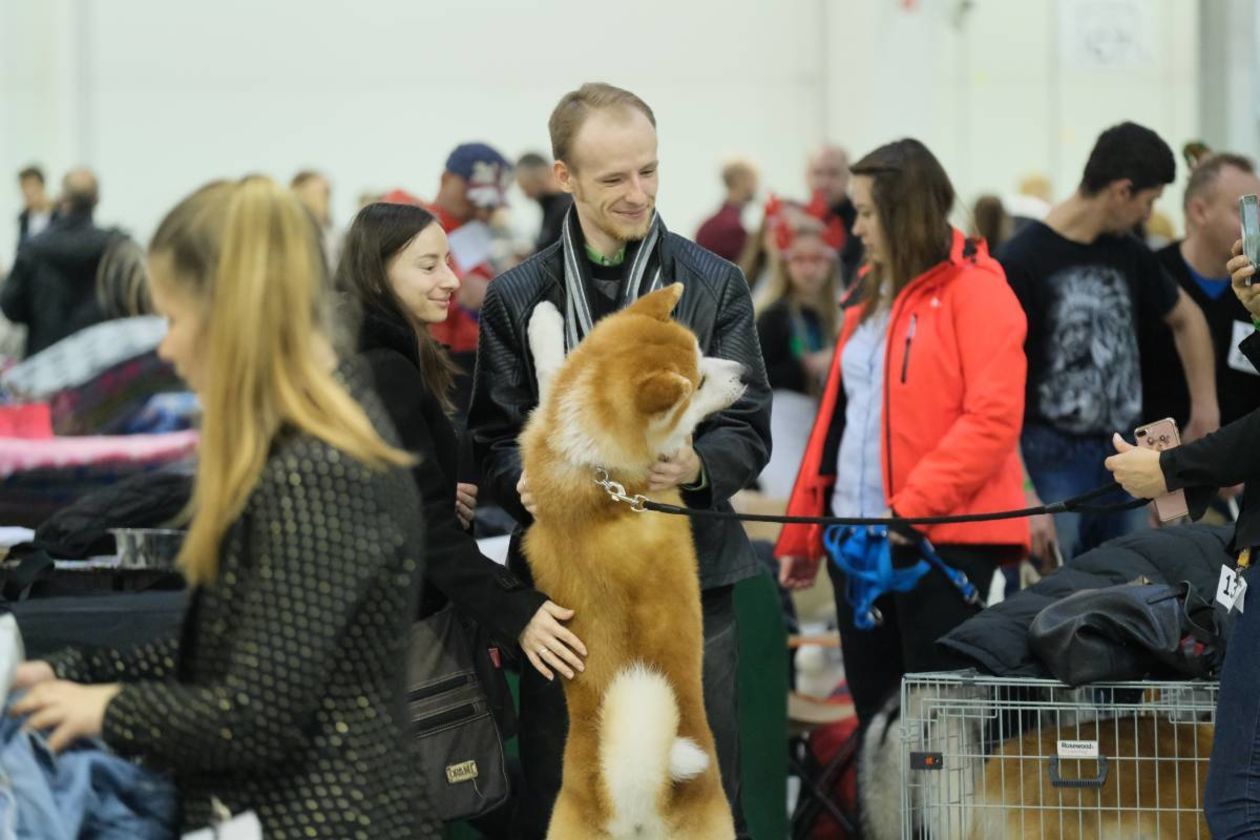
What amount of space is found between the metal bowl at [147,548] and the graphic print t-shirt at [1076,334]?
2.41 metres

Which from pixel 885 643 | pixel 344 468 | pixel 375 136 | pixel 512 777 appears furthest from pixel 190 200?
pixel 375 136

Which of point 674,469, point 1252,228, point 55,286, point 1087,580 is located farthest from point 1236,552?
point 55,286

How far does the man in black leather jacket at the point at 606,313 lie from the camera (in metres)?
3.28

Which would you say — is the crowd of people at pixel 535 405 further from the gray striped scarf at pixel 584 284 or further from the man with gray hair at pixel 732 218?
the man with gray hair at pixel 732 218

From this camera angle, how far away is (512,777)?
13.6ft

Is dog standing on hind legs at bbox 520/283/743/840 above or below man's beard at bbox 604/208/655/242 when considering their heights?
below

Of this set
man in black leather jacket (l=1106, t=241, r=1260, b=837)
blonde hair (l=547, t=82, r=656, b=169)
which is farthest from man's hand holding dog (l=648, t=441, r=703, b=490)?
man in black leather jacket (l=1106, t=241, r=1260, b=837)

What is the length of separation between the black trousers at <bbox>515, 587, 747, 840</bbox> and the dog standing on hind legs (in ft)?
0.62

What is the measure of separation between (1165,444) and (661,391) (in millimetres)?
1010

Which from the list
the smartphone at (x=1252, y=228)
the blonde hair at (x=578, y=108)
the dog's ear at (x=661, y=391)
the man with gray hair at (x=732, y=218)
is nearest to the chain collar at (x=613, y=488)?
the dog's ear at (x=661, y=391)

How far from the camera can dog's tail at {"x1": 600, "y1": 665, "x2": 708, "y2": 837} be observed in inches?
115

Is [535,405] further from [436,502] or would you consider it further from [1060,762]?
A: [1060,762]

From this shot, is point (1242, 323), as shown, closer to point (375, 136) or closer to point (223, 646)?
point (223, 646)

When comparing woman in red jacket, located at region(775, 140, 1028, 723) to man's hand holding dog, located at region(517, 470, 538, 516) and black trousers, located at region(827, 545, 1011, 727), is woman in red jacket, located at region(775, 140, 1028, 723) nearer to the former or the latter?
black trousers, located at region(827, 545, 1011, 727)
